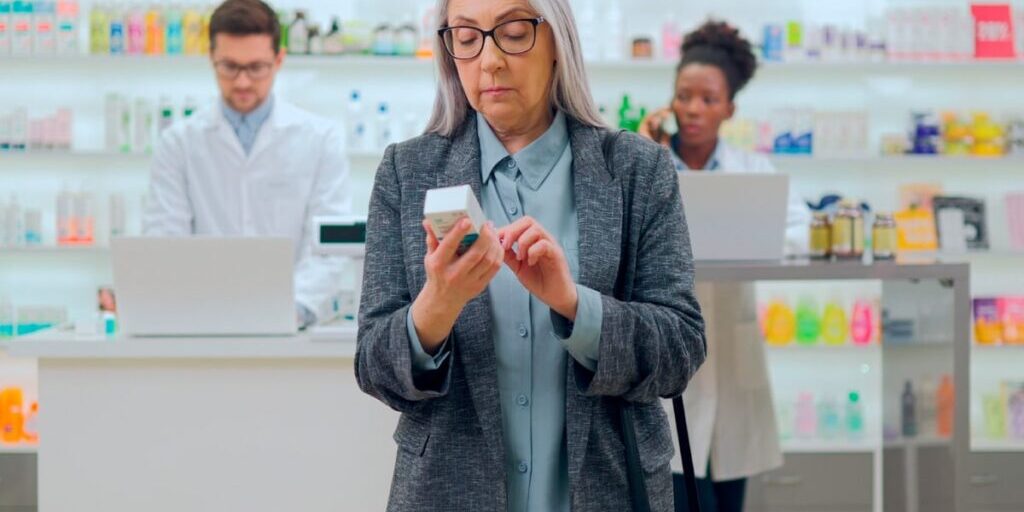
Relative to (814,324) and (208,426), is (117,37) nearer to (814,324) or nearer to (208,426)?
(208,426)

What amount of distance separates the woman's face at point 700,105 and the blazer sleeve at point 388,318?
7.51ft

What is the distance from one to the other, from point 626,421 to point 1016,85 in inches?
181

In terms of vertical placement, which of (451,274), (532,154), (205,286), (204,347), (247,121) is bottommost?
(204,347)

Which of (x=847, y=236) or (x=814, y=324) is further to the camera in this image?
(x=814, y=324)

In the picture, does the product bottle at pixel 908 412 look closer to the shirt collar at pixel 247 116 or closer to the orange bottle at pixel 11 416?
the shirt collar at pixel 247 116

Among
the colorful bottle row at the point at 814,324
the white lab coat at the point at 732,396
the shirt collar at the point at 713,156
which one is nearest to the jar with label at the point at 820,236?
the white lab coat at the point at 732,396

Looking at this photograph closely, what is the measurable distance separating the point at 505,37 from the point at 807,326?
13.3ft

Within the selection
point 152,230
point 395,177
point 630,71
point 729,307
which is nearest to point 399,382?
point 395,177

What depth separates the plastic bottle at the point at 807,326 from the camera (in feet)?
17.1

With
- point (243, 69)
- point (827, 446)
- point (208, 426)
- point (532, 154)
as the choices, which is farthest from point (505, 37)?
point (827, 446)

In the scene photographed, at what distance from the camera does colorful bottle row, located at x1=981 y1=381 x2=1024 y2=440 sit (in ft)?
17.1

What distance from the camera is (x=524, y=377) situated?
1.39m

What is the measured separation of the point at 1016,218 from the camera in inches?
206

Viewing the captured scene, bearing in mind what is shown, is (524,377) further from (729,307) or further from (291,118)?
(291,118)
